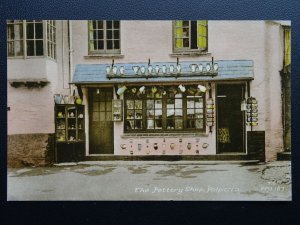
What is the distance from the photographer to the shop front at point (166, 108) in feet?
19.1

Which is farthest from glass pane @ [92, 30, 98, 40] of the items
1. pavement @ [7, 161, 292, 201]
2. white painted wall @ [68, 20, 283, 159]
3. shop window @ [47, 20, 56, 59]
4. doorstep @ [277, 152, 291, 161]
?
doorstep @ [277, 152, 291, 161]

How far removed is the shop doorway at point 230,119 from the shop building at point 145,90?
1 cm

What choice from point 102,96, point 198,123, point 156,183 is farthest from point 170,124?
point 102,96

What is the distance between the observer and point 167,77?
233 inches

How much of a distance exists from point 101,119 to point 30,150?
100 cm

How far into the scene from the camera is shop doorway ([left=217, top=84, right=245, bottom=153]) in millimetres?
5828

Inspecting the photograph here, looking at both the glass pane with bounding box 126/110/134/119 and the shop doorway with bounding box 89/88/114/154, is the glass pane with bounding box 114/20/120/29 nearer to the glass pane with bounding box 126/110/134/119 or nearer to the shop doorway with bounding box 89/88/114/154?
the shop doorway with bounding box 89/88/114/154

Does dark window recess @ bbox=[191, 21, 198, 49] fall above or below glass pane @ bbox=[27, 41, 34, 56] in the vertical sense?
above

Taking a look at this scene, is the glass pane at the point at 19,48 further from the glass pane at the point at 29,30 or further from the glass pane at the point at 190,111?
the glass pane at the point at 190,111

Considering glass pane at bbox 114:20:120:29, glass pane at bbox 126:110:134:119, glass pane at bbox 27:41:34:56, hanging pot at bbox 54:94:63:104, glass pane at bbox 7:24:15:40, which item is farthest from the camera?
glass pane at bbox 126:110:134:119

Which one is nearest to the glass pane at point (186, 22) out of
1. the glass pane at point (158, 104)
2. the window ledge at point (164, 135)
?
the glass pane at point (158, 104)

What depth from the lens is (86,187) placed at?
5.52m

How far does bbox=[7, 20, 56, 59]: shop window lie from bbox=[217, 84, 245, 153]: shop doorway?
89.9 inches

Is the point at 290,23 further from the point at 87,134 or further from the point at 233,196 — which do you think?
the point at 87,134
